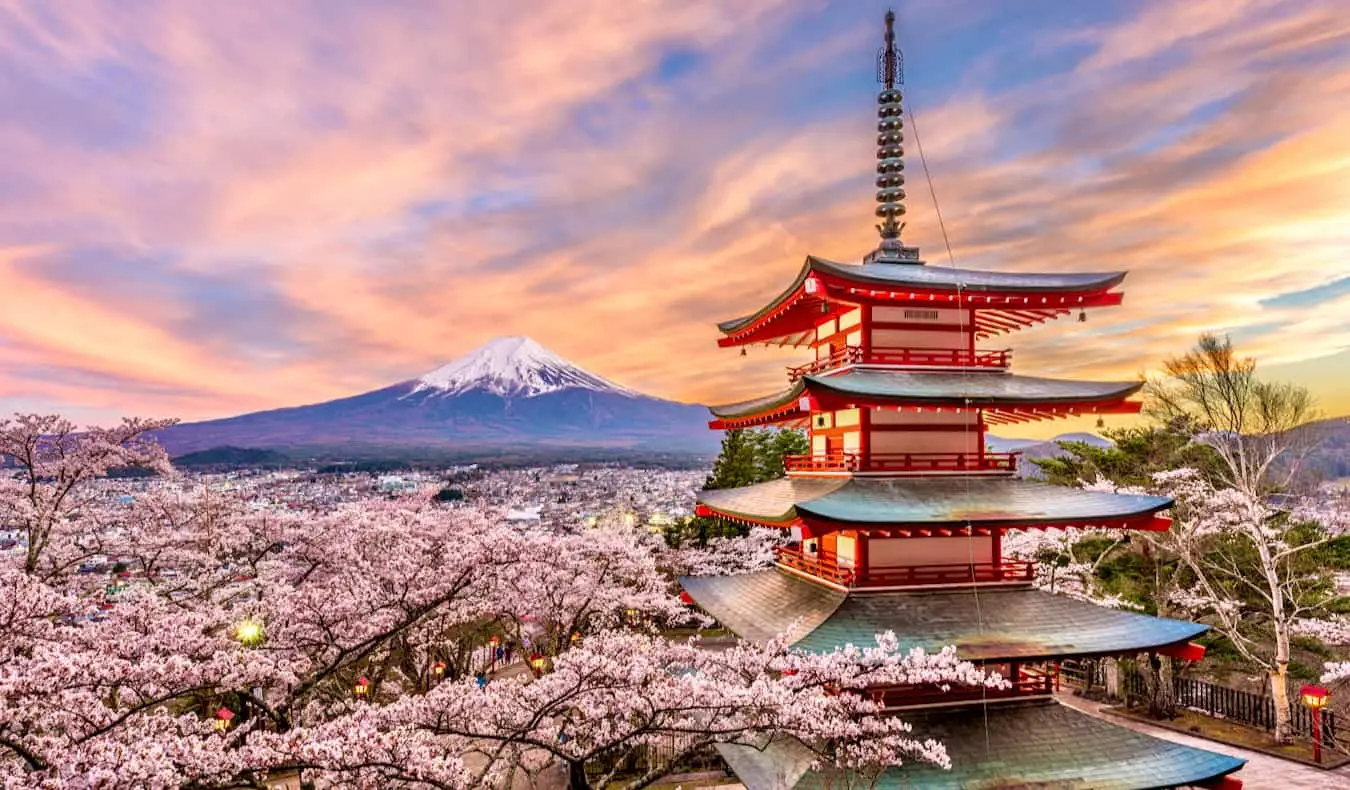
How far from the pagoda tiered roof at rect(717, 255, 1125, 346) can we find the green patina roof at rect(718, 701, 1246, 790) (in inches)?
265

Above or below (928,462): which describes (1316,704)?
below

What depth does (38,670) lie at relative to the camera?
652 centimetres

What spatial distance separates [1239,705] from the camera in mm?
18656

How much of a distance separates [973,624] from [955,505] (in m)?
1.85

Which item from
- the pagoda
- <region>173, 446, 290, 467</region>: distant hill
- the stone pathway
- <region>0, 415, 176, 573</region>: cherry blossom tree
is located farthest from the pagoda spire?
<region>173, 446, 290, 467</region>: distant hill

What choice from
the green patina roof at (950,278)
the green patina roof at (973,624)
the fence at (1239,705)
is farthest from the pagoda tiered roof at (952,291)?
the fence at (1239,705)

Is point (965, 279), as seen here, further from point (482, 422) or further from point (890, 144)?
point (482, 422)

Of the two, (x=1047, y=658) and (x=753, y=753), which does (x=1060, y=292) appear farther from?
(x=753, y=753)

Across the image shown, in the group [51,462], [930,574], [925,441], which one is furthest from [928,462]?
[51,462]

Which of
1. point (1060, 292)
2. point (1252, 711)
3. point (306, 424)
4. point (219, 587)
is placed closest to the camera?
point (1060, 292)

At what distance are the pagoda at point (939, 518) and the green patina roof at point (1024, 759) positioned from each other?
28mm

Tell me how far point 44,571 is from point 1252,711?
27.9m

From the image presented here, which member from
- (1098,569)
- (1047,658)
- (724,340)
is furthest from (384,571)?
(1098,569)

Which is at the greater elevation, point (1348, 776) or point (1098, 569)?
point (1098, 569)
